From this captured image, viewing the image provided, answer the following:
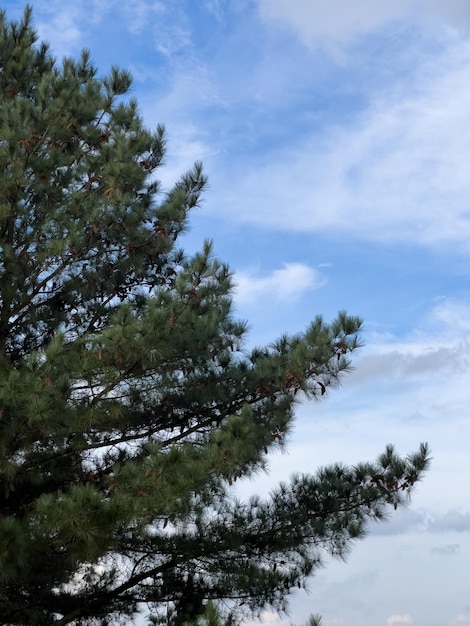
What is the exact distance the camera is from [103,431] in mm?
8891

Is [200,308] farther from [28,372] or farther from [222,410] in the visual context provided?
[28,372]

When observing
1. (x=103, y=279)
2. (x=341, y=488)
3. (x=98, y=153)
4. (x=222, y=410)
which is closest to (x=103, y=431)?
(x=222, y=410)

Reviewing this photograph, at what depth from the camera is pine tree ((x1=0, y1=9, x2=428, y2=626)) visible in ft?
25.7

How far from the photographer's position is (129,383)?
895 cm

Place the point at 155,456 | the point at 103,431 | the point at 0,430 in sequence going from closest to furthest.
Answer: the point at 155,456
the point at 0,430
the point at 103,431

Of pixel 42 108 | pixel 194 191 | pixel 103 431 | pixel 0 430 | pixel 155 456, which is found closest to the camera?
pixel 155 456

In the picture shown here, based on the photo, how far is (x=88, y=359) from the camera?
7.65 metres

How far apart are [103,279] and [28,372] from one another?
270cm

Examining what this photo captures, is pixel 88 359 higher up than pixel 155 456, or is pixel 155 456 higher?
pixel 88 359

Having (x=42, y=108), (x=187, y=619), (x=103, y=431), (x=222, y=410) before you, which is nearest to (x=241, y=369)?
(x=222, y=410)

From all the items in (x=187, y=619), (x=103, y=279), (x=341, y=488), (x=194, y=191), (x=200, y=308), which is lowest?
(x=187, y=619)

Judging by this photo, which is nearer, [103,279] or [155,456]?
[155,456]

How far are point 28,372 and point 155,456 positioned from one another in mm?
1456

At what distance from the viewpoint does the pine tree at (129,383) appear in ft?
25.7
